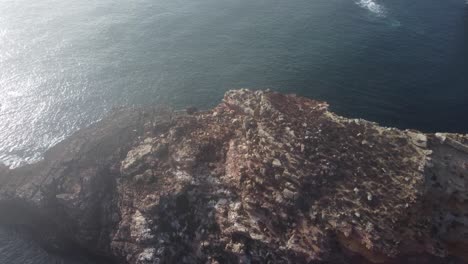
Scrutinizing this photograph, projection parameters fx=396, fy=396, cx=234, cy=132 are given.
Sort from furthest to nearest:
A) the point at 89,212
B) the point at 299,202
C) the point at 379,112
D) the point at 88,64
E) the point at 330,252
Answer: the point at 88,64 < the point at 379,112 < the point at 89,212 < the point at 299,202 < the point at 330,252

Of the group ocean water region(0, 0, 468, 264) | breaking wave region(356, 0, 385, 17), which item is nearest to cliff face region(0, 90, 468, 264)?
ocean water region(0, 0, 468, 264)

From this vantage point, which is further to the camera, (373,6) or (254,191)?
(373,6)

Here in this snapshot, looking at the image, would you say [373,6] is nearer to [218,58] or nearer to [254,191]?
[218,58]

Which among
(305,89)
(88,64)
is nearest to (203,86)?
(305,89)

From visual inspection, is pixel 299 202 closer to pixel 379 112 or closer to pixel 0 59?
pixel 379 112

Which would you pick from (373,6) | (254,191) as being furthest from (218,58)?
(373,6)

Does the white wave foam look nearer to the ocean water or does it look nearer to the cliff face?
the ocean water
